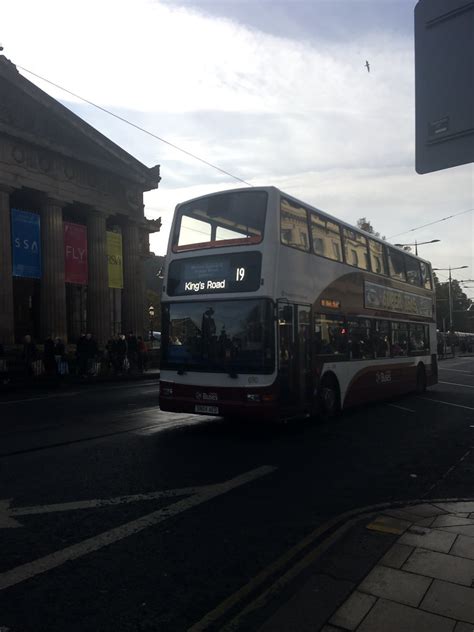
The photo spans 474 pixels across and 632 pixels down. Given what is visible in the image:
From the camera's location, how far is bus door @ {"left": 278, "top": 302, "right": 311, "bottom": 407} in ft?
30.2

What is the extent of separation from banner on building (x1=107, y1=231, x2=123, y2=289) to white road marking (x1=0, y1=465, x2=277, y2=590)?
2567 centimetres

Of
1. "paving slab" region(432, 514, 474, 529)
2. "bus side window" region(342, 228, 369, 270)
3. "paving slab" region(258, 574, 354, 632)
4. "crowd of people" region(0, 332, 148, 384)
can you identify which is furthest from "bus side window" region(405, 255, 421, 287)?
"paving slab" region(258, 574, 354, 632)

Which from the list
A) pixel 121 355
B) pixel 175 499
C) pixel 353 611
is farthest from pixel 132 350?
pixel 353 611

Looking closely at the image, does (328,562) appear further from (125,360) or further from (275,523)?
(125,360)

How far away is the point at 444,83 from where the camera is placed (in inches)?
127

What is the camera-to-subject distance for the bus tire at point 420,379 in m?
16.1

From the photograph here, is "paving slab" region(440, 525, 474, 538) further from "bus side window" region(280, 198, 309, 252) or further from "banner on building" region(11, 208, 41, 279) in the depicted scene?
"banner on building" region(11, 208, 41, 279)

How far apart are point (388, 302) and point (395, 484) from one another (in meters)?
7.95

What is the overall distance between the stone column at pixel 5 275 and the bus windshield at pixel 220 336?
57.7 ft

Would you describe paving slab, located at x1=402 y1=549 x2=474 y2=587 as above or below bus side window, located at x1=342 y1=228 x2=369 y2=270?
below

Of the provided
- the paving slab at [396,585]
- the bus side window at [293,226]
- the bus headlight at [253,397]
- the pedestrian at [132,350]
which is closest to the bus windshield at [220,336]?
the bus headlight at [253,397]

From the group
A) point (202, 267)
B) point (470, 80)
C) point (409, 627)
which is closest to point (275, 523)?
point (409, 627)

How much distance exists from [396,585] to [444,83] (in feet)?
9.83

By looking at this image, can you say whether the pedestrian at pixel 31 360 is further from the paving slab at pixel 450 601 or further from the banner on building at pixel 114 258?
the paving slab at pixel 450 601
